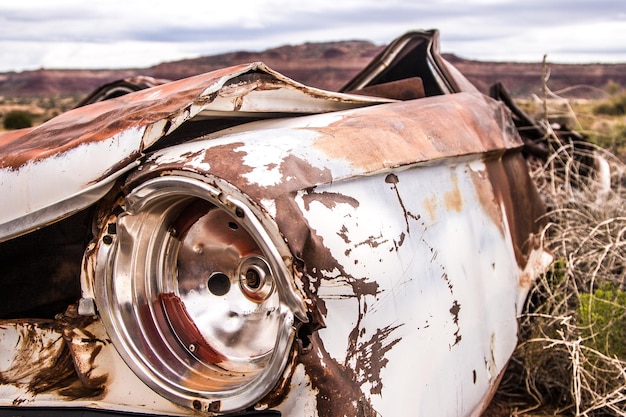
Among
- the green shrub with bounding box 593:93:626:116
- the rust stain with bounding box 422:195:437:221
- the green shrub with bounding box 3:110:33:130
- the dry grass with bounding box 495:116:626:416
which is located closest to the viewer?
the rust stain with bounding box 422:195:437:221

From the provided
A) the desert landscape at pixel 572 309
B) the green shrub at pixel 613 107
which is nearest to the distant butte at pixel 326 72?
the desert landscape at pixel 572 309

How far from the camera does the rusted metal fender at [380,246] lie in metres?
1.69

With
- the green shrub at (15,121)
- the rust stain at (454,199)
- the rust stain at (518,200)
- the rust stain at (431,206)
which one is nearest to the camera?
the rust stain at (431,206)

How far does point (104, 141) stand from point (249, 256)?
495 mm

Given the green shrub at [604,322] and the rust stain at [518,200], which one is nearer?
the rust stain at [518,200]

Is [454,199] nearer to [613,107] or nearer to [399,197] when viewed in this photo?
[399,197]

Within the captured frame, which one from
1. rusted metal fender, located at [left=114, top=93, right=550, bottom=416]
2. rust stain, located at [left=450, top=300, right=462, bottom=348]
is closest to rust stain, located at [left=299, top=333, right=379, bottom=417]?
rusted metal fender, located at [left=114, top=93, right=550, bottom=416]

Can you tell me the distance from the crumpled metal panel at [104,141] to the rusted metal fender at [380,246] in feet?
0.24

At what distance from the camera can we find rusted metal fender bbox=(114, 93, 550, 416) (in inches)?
66.4

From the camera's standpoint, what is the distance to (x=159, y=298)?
1951mm

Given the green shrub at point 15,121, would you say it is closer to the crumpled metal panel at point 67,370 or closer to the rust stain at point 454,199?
the crumpled metal panel at point 67,370

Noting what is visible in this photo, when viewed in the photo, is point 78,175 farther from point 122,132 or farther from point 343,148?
point 343,148

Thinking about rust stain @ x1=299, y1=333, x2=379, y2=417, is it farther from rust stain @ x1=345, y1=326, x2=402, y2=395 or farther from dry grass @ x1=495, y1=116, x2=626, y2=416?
dry grass @ x1=495, y1=116, x2=626, y2=416

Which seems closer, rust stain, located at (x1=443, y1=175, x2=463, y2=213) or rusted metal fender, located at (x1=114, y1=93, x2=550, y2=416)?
rusted metal fender, located at (x1=114, y1=93, x2=550, y2=416)
